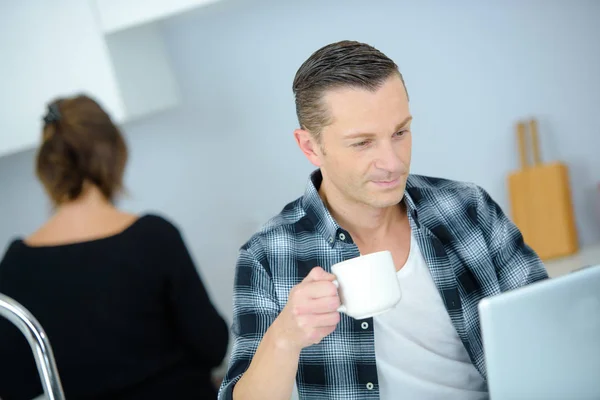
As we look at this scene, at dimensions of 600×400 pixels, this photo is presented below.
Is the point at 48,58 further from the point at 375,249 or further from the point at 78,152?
the point at 375,249

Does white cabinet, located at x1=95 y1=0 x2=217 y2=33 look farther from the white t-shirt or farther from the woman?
the white t-shirt

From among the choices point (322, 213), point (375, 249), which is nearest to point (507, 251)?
point (375, 249)

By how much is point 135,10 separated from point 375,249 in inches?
44.7

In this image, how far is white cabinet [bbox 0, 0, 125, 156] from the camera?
93.1 inches

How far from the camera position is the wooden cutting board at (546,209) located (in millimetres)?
2484

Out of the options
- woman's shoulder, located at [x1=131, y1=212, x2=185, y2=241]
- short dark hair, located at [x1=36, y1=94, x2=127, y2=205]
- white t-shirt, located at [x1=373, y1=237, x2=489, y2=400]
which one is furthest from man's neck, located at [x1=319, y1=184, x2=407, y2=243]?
short dark hair, located at [x1=36, y1=94, x2=127, y2=205]

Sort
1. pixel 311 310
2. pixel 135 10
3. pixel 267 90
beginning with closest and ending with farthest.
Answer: pixel 311 310 < pixel 135 10 < pixel 267 90

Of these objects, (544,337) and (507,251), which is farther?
(507,251)

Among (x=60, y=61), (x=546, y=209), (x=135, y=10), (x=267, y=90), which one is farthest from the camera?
(x=267, y=90)

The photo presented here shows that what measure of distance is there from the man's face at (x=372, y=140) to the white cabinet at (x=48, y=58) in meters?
1.12

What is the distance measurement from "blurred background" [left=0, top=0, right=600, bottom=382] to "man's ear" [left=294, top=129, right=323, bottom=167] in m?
0.99

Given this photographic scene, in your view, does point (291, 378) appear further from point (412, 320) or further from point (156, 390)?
point (156, 390)

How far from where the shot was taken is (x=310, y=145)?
5.07 ft

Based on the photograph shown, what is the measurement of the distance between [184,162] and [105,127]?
738 mm
